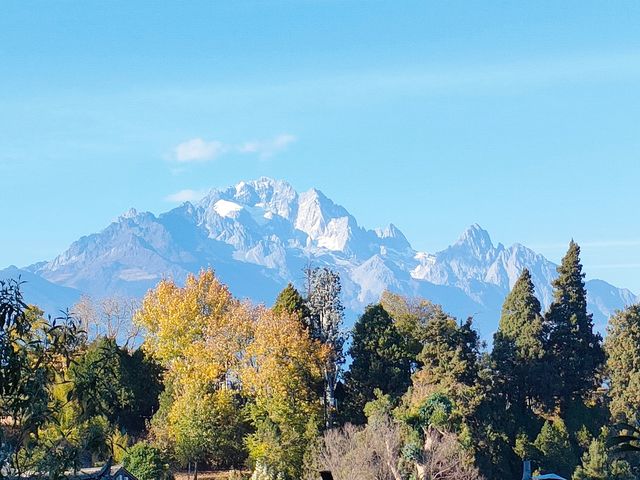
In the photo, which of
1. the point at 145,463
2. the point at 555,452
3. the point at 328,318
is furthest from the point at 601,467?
the point at 145,463

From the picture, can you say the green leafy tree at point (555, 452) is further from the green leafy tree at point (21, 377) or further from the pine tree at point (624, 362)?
the green leafy tree at point (21, 377)

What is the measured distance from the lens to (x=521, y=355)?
181 ft

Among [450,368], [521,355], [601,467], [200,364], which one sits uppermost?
[521,355]

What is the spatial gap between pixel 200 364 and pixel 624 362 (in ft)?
81.2

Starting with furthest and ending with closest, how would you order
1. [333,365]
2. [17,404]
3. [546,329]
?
[546,329] < [333,365] < [17,404]

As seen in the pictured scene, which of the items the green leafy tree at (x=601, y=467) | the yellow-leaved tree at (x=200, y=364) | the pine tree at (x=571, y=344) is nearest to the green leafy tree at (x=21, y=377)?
the yellow-leaved tree at (x=200, y=364)

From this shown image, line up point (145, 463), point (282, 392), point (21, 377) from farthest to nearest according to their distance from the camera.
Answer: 1. point (282, 392)
2. point (145, 463)
3. point (21, 377)

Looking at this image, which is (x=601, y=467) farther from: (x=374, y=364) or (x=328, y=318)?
(x=328, y=318)

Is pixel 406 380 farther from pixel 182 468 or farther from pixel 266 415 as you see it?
pixel 182 468

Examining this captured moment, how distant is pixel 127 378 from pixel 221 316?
5880 mm

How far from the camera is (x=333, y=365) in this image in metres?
50.8

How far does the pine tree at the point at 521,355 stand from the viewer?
53844 millimetres

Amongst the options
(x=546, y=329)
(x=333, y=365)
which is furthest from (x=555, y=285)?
(x=333, y=365)

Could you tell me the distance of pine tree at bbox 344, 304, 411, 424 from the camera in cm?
4972
